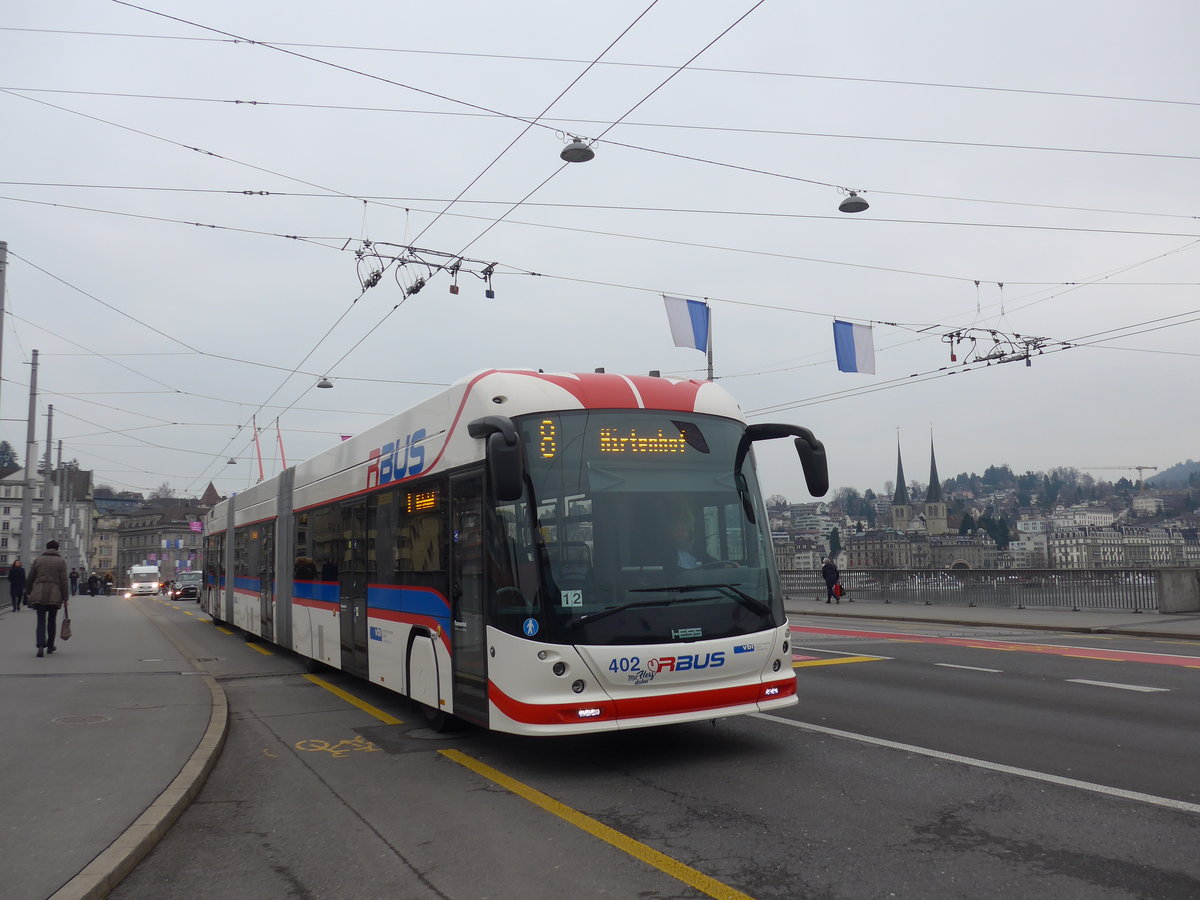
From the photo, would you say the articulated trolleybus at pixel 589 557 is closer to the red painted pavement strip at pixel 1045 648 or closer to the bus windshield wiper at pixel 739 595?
the bus windshield wiper at pixel 739 595

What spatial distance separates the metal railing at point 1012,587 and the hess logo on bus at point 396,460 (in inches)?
811

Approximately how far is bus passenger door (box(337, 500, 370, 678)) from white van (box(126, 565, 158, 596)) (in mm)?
65065

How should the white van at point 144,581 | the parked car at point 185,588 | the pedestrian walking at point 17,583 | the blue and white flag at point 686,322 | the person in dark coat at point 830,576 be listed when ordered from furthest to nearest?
the white van at point 144,581 → the parked car at point 185,588 → the person in dark coat at point 830,576 → the pedestrian walking at point 17,583 → the blue and white flag at point 686,322

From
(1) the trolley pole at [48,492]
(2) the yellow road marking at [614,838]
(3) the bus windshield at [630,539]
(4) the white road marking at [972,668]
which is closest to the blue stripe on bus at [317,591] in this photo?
(2) the yellow road marking at [614,838]

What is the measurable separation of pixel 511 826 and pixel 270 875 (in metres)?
1.42

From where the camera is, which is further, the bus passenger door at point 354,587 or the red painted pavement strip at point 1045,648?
the red painted pavement strip at point 1045,648

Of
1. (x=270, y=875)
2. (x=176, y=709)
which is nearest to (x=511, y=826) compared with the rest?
(x=270, y=875)

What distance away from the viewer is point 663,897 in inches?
185

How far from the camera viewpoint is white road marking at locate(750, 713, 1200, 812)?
6113mm

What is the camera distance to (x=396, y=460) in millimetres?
10320

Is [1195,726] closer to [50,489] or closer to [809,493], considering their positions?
[809,493]

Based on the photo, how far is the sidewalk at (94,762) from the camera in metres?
5.19

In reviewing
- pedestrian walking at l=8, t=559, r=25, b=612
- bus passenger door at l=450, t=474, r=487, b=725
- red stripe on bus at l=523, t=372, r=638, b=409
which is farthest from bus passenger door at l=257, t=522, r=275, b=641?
pedestrian walking at l=8, t=559, r=25, b=612

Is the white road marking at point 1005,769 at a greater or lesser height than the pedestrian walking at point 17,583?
lesser
